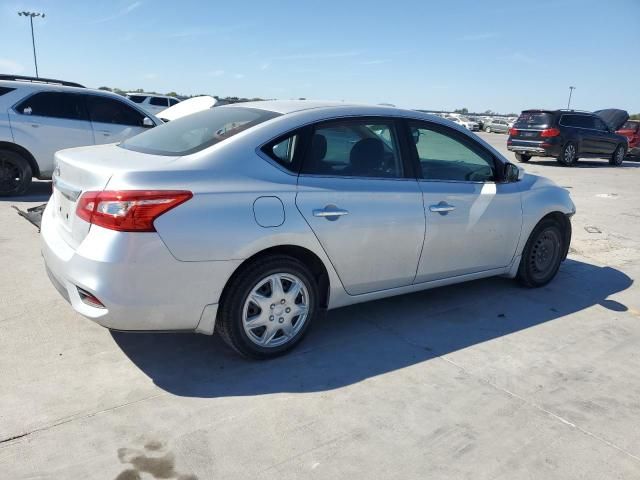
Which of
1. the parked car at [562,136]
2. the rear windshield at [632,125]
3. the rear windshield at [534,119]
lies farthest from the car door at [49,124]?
the rear windshield at [632,125]

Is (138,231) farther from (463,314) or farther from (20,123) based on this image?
(20,123)

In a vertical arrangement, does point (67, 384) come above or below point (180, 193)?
below

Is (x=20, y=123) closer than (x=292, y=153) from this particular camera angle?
No

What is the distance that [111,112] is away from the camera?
28.0 ft

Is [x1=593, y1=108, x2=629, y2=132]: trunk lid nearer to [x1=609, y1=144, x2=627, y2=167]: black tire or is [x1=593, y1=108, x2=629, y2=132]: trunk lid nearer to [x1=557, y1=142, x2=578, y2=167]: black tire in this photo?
[x1=609, y1=144, x2=627, y2=167]: black tire

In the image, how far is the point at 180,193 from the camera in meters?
2.81

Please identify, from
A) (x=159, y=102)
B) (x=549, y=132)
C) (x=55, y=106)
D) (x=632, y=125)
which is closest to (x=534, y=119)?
(x=549, y=132)

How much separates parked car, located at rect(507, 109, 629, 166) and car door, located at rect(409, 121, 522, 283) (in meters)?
13.2

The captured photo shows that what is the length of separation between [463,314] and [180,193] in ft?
8.39

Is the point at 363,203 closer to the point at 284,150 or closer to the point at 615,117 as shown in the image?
the point at 284,150

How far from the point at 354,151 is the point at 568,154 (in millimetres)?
15115

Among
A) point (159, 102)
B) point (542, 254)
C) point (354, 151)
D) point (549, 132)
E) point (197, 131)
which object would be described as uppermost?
point (159, 102)

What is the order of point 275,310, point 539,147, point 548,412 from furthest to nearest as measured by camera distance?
point 539,147
point 275,310
point 548,412

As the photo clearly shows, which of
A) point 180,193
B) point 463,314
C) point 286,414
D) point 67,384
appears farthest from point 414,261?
point 67,384
